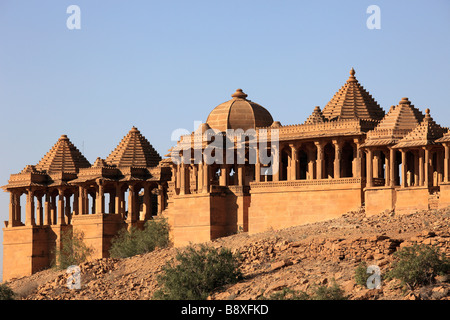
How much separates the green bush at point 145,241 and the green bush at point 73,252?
2.15 metres

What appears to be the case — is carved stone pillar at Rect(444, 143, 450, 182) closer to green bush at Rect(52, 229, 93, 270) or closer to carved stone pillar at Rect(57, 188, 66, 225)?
green bush at Rect(52, 229, 93, 270)

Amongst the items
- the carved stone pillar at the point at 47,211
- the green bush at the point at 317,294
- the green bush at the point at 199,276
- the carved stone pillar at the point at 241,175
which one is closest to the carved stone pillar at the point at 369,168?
the carved stone pillar at the point at 241,175

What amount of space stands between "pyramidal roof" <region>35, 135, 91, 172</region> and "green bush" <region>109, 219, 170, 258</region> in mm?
12555

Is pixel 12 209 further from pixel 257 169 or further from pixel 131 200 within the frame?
pixel 257 169

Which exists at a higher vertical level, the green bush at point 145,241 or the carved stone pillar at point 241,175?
the carved stone pillar at point 241,175

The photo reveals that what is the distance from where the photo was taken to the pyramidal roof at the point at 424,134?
6597cm

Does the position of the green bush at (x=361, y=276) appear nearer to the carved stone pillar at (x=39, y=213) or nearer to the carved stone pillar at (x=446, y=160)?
the carved stone pillar at (x=446, y=160)

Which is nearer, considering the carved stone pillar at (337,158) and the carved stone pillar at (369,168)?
the carved stone pillar at (369,168)

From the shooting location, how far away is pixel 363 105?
252 feet

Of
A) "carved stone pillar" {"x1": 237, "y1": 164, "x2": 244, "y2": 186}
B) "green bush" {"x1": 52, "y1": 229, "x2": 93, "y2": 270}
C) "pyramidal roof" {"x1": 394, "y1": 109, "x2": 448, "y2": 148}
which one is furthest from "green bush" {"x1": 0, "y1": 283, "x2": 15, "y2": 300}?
"pyramidal roof" {"x1": 394, "y1": 109, "x2": 448, "y2": 148}

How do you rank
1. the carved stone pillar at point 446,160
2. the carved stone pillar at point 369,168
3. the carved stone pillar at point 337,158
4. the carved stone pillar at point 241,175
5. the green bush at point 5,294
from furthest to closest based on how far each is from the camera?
the carved stone pillar at point 241,175 < the carved stone pillar at point 337,158 < the green bush at point 5,294 < the carved stone pillar at point 369,168 < the carved stone pillar at point 446,160

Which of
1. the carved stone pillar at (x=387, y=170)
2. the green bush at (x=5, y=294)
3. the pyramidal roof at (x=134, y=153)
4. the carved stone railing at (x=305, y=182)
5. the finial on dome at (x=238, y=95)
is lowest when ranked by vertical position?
the green bush at (x=5, y=294)

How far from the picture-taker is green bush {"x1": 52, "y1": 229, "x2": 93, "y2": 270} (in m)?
80.9
